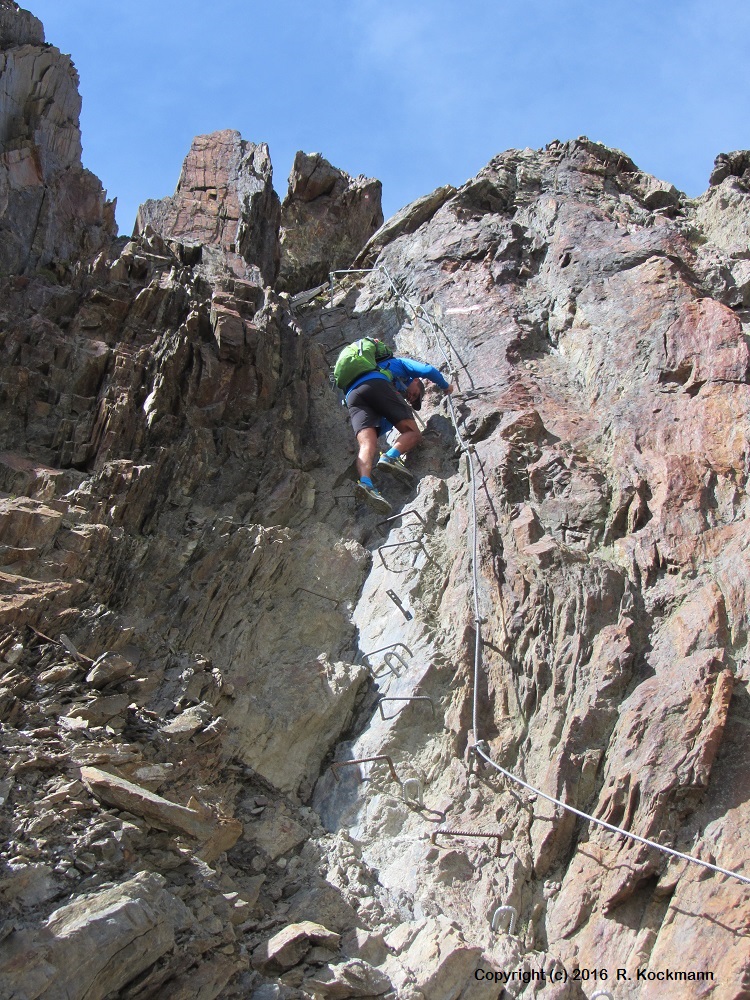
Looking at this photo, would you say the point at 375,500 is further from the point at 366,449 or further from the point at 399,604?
the point at 399,604

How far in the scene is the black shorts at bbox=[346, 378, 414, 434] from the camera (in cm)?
1059

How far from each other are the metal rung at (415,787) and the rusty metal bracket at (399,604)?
1663mm

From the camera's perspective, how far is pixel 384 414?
420 inches

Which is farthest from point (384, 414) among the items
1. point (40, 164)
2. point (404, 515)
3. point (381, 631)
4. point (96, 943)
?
point (40, 164)

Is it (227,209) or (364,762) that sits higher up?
(227,209)

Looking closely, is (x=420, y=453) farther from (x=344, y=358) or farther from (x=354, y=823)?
(x=354, y=823)

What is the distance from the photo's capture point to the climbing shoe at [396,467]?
10.3m

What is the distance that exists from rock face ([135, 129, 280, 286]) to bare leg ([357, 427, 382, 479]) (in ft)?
13.6

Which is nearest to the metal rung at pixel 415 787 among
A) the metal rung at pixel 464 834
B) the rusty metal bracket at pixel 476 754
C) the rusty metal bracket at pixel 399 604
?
the metal rung at pixel 464 834

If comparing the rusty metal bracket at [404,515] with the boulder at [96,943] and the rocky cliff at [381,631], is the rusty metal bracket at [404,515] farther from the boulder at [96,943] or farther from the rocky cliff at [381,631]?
the boulder at [96,943]

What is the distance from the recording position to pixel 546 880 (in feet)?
22.2

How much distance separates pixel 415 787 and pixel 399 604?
1925mm

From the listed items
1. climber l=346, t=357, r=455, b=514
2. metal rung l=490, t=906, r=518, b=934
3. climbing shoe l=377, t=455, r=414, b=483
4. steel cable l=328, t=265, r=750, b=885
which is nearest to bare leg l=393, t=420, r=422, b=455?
climber l=346, t=357, r=455, b=514

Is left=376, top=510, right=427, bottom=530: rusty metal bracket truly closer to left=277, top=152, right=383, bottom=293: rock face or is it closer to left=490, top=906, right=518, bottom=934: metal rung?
left=490, top=906, right=518, bottom=934: metal rung
